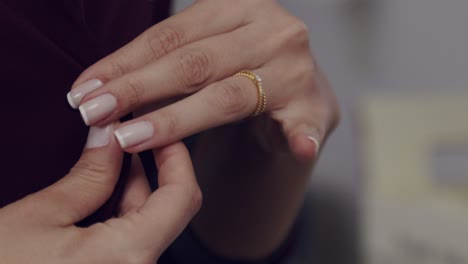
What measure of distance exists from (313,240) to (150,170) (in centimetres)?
53

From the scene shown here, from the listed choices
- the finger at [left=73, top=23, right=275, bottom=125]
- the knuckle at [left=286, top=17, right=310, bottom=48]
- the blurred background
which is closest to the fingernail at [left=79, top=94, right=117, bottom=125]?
the finger at [left=73, top=23, right=275, bottom=125]

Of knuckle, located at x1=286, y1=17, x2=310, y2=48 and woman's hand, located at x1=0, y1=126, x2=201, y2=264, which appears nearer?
woman's hand, located at x1=0, y1=126, x2=201, y2=264

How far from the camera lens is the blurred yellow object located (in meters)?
0.98

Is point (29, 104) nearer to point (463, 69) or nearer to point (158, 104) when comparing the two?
point (158, 104)

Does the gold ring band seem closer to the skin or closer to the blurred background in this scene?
the skin

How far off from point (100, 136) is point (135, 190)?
7 cm

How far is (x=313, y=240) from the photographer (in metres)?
1.01

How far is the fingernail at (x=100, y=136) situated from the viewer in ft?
1.62

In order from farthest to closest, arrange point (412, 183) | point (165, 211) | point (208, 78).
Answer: point (412, 183)
point (208, 78)
point (165, 211)

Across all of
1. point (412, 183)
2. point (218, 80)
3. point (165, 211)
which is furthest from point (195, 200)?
point (412, 183)

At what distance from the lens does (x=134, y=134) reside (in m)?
0.49

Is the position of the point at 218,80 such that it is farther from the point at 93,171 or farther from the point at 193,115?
the point at 93,171

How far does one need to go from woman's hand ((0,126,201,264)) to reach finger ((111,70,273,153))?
0.02 m

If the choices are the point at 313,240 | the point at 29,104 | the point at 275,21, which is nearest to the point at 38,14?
the point at 29,104
